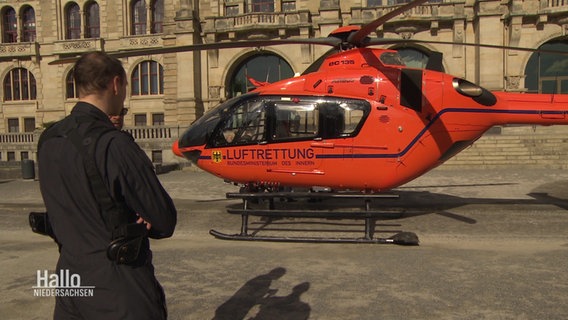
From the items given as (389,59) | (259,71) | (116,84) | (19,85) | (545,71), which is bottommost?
(116,84)

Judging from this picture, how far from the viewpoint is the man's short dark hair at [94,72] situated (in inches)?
73.5

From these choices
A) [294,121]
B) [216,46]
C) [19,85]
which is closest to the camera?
[216,46]

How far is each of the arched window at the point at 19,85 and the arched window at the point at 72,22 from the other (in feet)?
15.9

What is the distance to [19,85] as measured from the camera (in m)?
31.6

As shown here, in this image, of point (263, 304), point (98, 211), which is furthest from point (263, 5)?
point (98, 211)

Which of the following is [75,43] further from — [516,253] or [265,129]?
[516,253]

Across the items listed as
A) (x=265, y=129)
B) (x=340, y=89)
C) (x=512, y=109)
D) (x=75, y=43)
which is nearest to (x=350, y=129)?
(x=340, y=89)

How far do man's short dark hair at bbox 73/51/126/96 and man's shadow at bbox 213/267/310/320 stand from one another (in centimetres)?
251

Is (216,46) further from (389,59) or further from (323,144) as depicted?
(389,59)

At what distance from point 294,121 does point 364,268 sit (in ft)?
9.68

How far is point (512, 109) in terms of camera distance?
22.0 ft

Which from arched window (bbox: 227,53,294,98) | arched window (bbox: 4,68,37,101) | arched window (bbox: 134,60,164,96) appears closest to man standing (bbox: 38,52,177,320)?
arched window (bbox: 227,53,294,98)

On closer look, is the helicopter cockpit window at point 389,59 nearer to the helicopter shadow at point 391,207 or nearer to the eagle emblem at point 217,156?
the helicopter shadow at point 391,207

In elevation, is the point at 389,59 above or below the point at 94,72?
above
